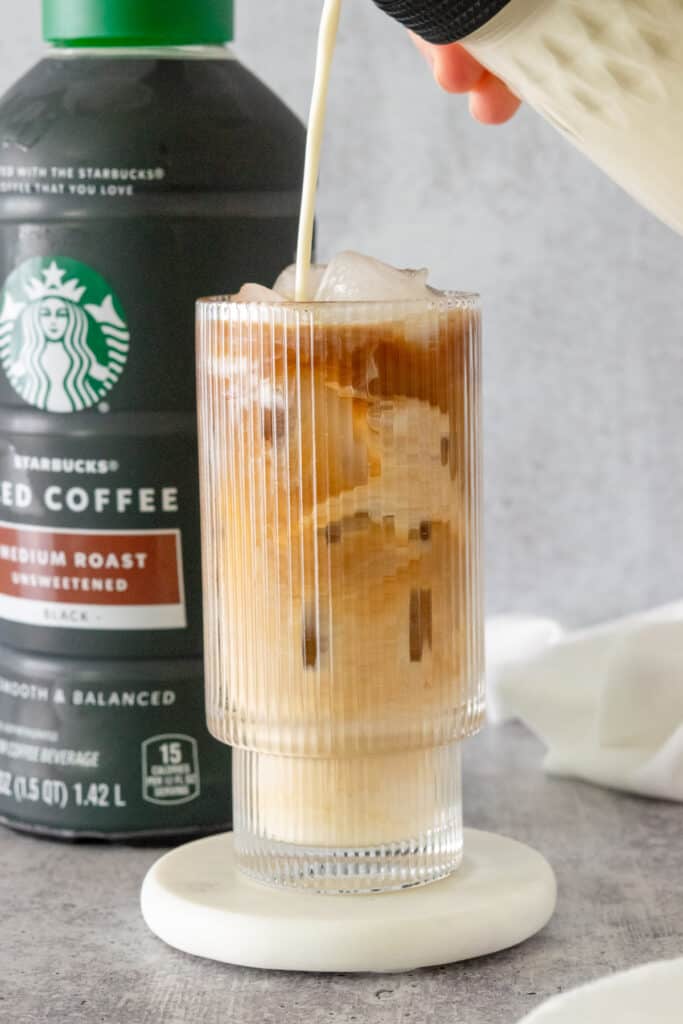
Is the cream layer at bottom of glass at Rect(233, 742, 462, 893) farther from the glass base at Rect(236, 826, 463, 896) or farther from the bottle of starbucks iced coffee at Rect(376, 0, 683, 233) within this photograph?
the bottle of starbucks iced coffee at Rect(376, 0, 683, 233)

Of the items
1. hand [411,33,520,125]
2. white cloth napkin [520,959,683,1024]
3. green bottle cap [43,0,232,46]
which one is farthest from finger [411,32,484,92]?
white cloth napkin [520,959,683,1024]

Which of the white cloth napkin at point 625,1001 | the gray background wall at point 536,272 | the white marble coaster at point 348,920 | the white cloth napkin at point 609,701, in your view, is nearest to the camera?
the white cloth napkin at point 625,1001

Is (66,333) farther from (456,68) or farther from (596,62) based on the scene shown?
(596,62)

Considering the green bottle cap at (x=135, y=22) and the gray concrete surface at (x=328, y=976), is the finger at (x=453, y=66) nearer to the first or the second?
the green bottle cap at (x=135, y=22)

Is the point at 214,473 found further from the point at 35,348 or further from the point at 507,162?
the point at 507,162

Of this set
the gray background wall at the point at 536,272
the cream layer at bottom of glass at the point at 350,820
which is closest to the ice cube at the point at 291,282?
the cream layer at bottom of glass at the point at 350,820
